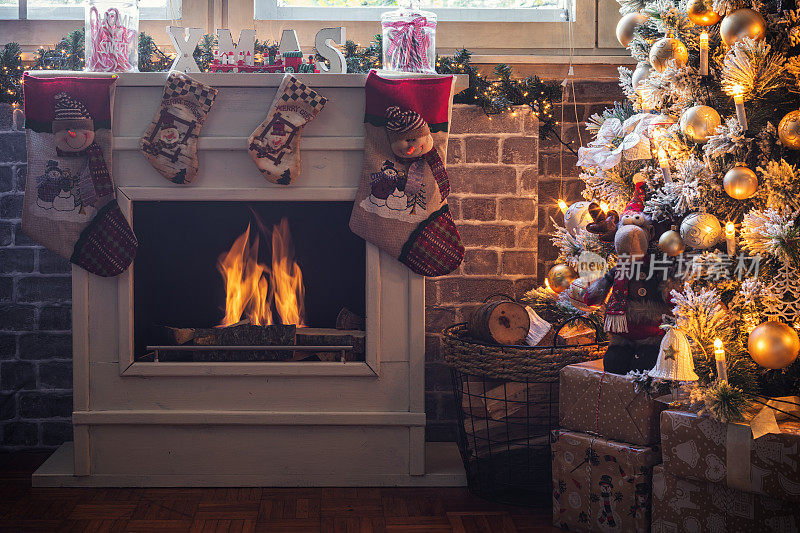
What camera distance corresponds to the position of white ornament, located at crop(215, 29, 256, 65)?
2262 mm

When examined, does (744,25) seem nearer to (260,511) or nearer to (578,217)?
(578,217)

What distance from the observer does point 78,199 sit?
7.10ft

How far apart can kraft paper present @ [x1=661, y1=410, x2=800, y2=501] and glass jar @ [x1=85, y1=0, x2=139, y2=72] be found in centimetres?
184

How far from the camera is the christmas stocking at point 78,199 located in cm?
214

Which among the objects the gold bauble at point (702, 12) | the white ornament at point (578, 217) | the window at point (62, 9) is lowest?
the white ornament at point (578, 217)

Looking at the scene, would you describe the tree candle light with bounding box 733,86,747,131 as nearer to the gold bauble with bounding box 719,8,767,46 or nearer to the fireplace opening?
the gold bauble with bounding box 719,8,767,46

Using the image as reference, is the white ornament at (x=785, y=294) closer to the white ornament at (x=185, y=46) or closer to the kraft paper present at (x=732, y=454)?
the kraft paper present at (x=732, y=454)

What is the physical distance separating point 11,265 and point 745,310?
2.33 meters

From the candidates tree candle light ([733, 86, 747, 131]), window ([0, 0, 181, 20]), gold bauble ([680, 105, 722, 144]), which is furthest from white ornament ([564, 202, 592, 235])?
window ([0, 0, 181, 20])

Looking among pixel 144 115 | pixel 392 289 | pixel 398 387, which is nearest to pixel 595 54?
pixel 392 289

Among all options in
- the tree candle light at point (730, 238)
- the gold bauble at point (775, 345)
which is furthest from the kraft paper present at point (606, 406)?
the tree candle light at point (730, 238)

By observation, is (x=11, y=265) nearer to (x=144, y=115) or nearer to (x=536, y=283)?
(x=144, y=115)

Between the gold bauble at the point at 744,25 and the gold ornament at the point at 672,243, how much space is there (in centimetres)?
48

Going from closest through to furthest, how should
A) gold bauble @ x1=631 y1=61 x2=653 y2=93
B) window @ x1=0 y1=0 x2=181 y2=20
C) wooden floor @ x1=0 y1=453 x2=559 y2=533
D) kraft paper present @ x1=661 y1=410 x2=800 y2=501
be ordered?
kraft paper present @ x1=661 y1=410 x2=800 y2=501, wooden floor @ x1=0 y1=453 x2=559 y2=533, gold bauble @ x1=631 y1=61 x2=653 y2=93, window @ x1=0 y1=0 x2=181 y2=20
